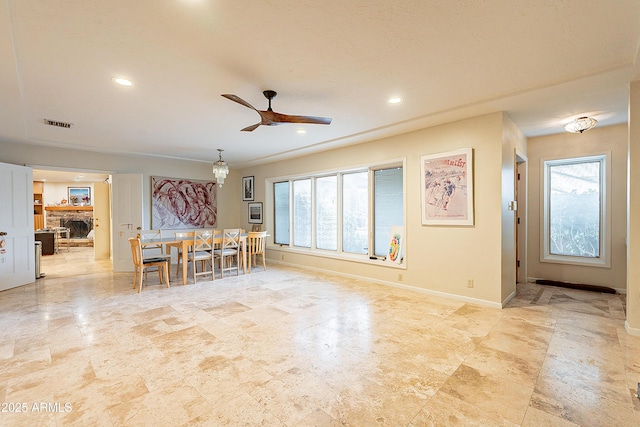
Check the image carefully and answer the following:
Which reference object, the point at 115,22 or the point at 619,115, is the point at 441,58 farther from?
the point at 619,115

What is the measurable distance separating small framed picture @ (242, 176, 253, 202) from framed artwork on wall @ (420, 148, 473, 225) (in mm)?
4750

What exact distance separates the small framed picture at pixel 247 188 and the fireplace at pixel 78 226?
735 cm

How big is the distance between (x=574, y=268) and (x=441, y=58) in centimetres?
442

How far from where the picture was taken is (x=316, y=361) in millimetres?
2381

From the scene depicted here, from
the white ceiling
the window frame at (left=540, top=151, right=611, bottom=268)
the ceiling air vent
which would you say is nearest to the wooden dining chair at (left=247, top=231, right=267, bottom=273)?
the white ceiling

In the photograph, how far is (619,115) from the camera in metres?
3.79

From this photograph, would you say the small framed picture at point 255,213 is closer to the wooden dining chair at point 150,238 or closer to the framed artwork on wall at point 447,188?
the wooden dining chair at point 150,238

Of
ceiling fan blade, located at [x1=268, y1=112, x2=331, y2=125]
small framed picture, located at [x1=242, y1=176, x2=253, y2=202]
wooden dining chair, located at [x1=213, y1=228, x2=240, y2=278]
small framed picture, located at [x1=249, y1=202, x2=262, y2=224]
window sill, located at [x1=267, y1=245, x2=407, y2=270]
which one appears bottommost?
window sill, located at [x1=267, y1=245, x2=407, y2=270]

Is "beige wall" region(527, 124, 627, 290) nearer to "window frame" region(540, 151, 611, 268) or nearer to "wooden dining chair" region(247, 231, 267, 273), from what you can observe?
"window frame" region(540, 151, 611, 268)

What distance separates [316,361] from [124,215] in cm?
570

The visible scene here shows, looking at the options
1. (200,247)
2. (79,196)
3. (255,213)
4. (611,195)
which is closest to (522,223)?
(611,195)

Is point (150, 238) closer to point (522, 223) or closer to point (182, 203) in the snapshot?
point (182, 203)

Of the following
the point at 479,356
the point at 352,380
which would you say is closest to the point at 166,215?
the point at 352,380

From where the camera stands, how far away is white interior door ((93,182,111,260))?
25.7ft
